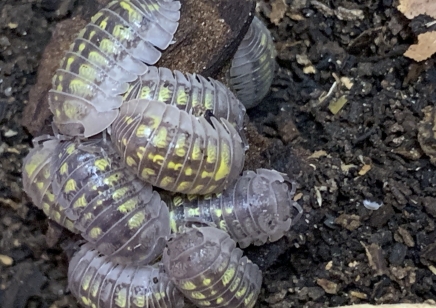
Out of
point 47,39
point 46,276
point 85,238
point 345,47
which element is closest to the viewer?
point 85,238

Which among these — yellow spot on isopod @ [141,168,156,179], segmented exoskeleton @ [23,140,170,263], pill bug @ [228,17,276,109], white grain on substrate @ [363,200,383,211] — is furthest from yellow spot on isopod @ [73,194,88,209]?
white grain on substrate @ [363,200,383,211]

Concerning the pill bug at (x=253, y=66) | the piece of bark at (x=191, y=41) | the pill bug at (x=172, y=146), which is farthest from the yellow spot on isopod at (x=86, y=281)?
the pill bug at (x=253, y=66)

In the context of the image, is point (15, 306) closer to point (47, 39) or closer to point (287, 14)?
point (47, 39)

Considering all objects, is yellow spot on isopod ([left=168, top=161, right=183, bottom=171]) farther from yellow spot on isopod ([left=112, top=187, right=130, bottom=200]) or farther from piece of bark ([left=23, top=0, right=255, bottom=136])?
piece of bark ([left=23, top=0, right=255, bottom=136])

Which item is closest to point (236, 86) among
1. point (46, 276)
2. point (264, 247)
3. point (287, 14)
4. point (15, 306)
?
point (287, 14)

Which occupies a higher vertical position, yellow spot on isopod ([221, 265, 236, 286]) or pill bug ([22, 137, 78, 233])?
pill bug ([22, 137, 78, 233])

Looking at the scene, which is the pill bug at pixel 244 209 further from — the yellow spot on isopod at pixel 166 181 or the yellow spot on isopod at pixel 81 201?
the yellow spot on isopod at pixel 81 201

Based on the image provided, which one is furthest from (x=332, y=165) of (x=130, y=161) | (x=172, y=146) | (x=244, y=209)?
(x=130, y=161)

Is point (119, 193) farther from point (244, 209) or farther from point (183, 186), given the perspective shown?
point (244, 209)
